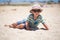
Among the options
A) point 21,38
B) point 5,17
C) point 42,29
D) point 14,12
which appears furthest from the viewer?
point 14,12

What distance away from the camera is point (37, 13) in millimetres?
1704

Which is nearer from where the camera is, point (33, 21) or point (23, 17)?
point (33, 21)

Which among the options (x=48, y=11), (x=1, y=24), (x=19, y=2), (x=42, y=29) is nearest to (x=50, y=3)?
(x=48, y=11)

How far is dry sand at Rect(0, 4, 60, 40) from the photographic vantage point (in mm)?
1518

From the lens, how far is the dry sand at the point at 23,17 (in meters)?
1.52

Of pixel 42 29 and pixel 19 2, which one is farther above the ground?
pixel 19 2

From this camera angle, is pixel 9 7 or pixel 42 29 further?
pixel 9 7

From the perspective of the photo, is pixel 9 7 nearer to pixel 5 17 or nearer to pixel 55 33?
pixel 5 17

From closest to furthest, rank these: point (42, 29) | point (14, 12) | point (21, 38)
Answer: point (21, 38), point (42, 29), point (14, 12)

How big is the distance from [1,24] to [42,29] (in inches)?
16.0

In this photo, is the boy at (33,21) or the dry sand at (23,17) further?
the boy at (33,21)

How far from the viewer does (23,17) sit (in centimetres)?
182

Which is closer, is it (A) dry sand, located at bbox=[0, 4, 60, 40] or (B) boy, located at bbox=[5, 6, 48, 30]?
(A) dry sand, located at bbox=[0, 4, 60, 40]

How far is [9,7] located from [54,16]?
0.52 metres
